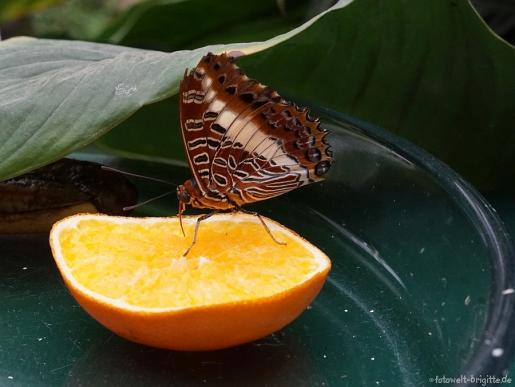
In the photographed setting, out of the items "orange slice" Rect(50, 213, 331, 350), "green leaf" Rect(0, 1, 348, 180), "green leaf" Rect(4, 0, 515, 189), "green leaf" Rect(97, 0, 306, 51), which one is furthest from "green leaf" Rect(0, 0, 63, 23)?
"orange slice" Rect(50, 213, 331, 350)

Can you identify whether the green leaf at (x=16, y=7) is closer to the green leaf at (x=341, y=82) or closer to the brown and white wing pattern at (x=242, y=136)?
the green leaf at (x=341, y=82)

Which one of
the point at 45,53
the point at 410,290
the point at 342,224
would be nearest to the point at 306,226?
the point at 342,224

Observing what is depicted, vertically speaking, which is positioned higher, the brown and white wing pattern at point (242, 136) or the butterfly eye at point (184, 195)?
the brown and white wing pattern at point (242, 136)

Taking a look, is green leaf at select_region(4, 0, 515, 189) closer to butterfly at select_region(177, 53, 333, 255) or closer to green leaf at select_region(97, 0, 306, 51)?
butterfly at select_region(177, 53, 333, 255)

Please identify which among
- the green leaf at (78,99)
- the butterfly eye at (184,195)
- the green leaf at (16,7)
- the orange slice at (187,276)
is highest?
the green leaf at (78,99)

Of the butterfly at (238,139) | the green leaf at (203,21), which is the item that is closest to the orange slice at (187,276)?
the butterfly at (238,139)

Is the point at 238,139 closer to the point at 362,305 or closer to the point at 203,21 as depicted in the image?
the point at 362,305
